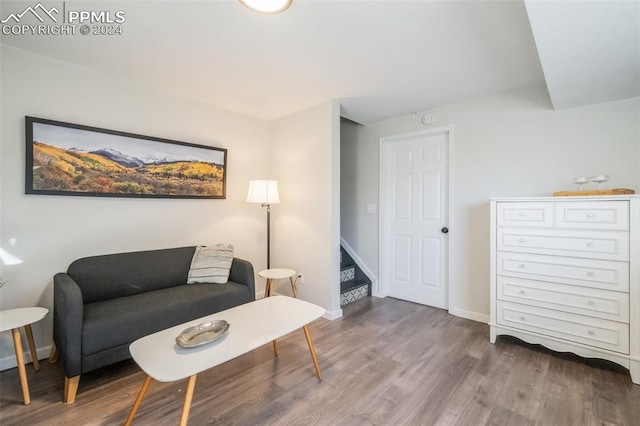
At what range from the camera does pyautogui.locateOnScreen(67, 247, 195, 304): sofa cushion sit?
2.19 m

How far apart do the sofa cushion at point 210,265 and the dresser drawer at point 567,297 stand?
99.8 inches

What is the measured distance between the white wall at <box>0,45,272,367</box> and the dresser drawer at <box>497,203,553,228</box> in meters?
2.84

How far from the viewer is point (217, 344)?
146cm

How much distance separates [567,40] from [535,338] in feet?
7.13

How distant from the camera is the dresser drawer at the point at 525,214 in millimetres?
2238

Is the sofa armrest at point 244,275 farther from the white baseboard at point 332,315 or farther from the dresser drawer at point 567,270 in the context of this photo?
the dresser drawer at point 567,270

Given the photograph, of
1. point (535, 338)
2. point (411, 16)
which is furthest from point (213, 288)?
point (535, 338)

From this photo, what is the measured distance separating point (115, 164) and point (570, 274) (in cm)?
390

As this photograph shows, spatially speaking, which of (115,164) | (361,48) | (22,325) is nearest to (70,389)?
(22,325)

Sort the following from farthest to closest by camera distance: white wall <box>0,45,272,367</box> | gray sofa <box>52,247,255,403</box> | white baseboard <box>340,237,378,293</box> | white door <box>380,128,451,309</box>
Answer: white baseboard <box>340,237,378,293</box>, white door <box>380,128,451,309</box>, white wall <box>0,45,272,367</box>, gray sofa <box>52,247,255,403</box>

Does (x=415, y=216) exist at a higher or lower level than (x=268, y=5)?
lower

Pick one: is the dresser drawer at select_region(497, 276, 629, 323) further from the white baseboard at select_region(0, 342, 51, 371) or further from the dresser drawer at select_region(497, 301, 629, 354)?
the white baseboard at select_region(0, 342, 51, 371)

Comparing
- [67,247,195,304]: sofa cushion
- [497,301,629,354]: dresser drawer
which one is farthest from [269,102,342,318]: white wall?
[497,301,629,354]: dresser drawer

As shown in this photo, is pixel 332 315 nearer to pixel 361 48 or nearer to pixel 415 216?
pixel 415 216
